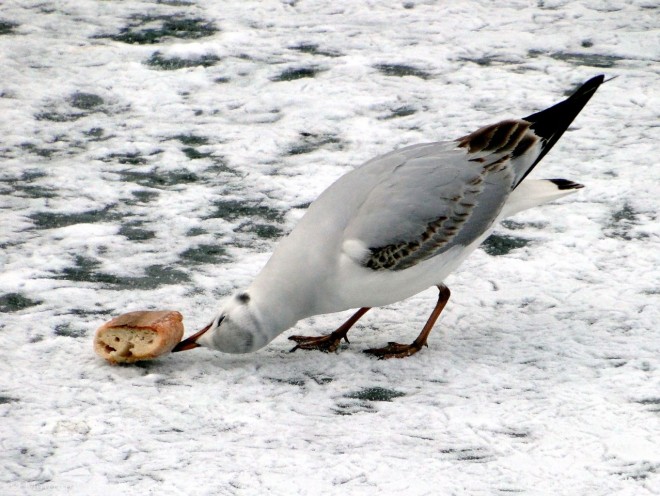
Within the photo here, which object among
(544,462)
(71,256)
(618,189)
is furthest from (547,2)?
(544,462)

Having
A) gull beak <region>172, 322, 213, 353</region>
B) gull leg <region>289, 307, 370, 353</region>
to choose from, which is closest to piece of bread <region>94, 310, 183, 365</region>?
gull beak <region>172, 322, 213, 353</region>

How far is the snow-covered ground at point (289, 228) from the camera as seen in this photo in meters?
3.46

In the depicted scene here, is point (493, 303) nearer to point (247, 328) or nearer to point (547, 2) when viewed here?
point (247, 328)

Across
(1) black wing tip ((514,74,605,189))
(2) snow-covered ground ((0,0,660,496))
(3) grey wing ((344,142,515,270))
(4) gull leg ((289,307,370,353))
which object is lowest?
(4) gull leg ((289,307,370,353))

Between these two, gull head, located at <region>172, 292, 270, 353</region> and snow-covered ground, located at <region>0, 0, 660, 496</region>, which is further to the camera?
gull head, located at <region>172, 292, 270, 353</region>

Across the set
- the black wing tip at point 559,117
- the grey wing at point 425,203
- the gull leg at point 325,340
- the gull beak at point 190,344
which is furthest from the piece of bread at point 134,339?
the black wing tip at point 559,117

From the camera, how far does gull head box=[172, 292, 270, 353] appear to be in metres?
4.01

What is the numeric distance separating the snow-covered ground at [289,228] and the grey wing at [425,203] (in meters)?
0.42

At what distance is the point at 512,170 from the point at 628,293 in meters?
0.72

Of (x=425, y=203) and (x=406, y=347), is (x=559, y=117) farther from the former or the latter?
(x=406, y=347)

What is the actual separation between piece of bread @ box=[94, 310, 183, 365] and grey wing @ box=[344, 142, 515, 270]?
0.74m

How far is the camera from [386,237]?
4.08 m

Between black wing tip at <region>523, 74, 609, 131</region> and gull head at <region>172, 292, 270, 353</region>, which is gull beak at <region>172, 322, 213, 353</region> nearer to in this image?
gull head at <region>172, 292, 270, 353</region>

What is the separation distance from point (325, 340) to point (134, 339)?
2.50 feet
